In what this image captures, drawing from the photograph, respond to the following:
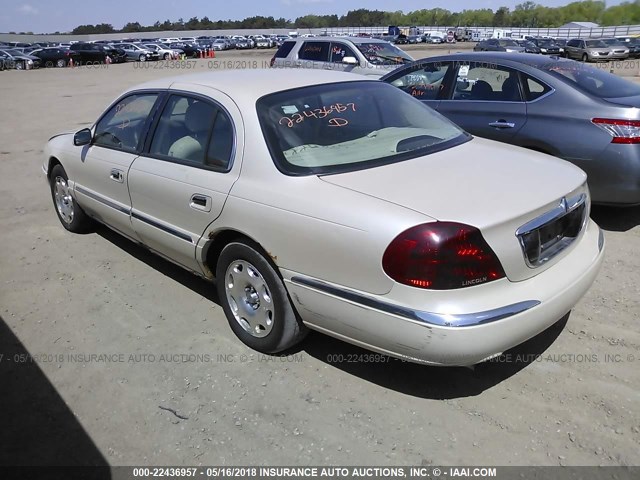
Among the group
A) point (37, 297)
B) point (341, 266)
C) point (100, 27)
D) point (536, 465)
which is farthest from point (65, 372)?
point (100, 27)

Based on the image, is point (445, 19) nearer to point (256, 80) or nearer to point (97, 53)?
point (97, 53)

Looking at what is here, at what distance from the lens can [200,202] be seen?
346 centimetres

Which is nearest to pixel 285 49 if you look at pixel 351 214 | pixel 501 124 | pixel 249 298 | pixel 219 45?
pixel 501 124

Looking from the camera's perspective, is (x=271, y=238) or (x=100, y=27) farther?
(x=100, y=27)

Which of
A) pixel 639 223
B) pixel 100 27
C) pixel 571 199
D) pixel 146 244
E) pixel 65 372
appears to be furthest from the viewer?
pixel 100 27

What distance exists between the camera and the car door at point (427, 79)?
6.22 meters

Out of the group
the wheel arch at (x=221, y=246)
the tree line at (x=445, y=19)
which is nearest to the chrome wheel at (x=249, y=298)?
the wheel arch at (x=221, y=246)

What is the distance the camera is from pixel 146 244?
431cm

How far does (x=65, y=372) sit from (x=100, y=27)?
505 ft

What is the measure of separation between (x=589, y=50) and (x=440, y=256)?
122 feet

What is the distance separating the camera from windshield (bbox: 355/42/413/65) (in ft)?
41.5

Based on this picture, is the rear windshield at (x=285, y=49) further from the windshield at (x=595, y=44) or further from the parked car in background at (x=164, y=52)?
the parked car in background at (x=164, y=52)

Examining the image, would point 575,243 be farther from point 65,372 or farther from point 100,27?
point 100,27

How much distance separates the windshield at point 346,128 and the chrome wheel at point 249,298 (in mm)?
704
